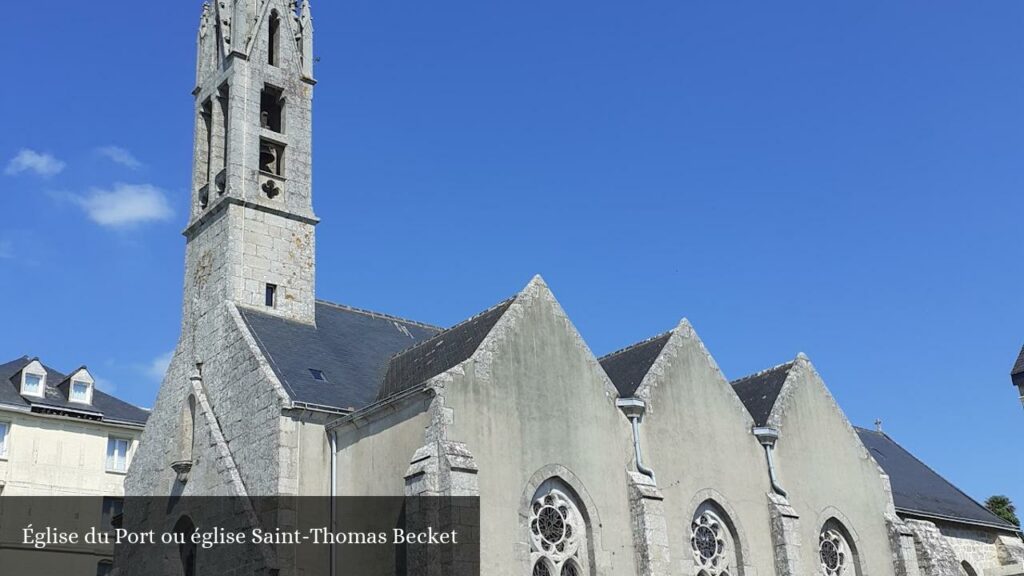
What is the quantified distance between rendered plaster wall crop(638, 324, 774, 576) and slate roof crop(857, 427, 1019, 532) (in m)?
7.73

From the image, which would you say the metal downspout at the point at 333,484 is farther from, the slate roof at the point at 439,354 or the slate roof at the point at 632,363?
the slate roof at the point at 632,363

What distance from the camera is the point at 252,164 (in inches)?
1147

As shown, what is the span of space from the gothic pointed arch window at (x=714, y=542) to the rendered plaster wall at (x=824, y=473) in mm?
2343

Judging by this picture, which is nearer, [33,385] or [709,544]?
[709,544]

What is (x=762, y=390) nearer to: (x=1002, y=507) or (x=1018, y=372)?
(x=1018, y=372)

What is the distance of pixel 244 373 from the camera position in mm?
25016

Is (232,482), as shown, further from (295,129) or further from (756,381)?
(756,381)

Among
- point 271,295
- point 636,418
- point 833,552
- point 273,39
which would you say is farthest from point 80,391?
point 833,552

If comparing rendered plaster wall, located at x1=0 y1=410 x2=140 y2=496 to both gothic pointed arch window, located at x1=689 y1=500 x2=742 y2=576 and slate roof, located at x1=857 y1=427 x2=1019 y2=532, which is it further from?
slate roof, located at x1=857 y1=427 x2=1019 y2=532

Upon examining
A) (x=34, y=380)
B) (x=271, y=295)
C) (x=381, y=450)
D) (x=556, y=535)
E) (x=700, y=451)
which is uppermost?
(x=34, y=380)

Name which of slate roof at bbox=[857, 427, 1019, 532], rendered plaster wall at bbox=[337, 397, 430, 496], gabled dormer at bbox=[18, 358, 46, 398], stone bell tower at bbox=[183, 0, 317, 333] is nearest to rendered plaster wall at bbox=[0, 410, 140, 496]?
gabled dormer at bbox=[18, 358, 46, 398]

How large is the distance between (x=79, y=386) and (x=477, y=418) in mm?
25079
